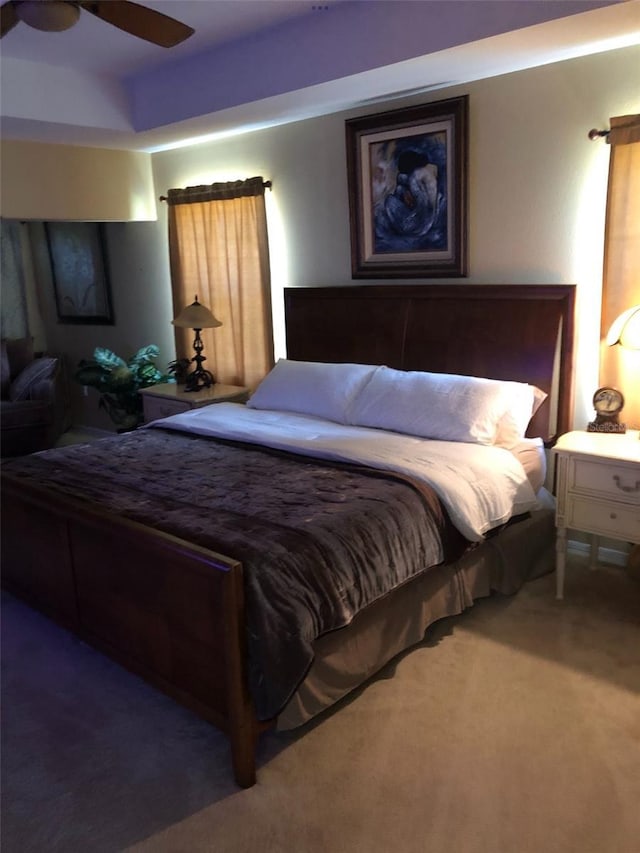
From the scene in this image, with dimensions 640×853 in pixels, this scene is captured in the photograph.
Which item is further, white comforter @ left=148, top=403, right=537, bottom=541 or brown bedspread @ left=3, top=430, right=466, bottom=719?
white comforter @ left=148, top=403, right=537, bottom=541

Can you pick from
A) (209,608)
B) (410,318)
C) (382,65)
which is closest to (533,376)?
(410,318)

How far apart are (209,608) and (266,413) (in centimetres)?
175

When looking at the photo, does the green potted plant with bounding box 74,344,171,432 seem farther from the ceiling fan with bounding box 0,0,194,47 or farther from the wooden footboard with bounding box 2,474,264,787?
the ceiling fan with bounding box 0,0,194,47

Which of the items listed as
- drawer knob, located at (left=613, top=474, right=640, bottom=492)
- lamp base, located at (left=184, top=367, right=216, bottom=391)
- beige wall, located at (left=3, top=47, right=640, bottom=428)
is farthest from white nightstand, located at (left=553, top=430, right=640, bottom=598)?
lamp base, located at (left=184, top=367, right=216, bottom=391)

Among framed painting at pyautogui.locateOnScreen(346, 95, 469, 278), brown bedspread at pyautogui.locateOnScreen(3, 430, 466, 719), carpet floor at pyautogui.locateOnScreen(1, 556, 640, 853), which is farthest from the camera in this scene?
framed painting at pyautogui.locateOnScreen(346, 95, 469, 278)

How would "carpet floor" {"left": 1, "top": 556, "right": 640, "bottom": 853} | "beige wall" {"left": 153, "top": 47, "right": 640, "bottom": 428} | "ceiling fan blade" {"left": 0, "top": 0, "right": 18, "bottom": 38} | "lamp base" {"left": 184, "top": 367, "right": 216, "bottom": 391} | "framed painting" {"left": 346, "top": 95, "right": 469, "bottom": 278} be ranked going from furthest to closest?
"lamp base" {"left": 184, "top": 367, "right": 216, "bottom": 391} → "framed painting" {"left": 346, "top": 95, "right": 469, "bottom": 278} → "beige wall" {"left": 153, "top": 47, "right": 640, "bottom": 428} → "ceiling fan blade" {"left": 0, "top": 0, "right": 18, "bottom": 38} → "carpet floor" {"left": 1, "top": 556, "right": 640, "bottom": 853}

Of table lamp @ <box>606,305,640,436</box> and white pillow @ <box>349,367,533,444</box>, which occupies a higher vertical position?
table lamp @ <box>606,305,640,436</box>

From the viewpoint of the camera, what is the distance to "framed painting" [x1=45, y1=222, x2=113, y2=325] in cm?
546

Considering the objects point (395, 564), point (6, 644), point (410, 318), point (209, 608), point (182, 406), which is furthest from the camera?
point (182, 406)

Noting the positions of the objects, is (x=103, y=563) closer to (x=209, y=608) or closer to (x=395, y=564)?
(x=209, y=608)

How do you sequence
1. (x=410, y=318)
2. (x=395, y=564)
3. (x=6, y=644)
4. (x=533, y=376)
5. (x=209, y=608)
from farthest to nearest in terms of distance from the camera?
(x=410, y=318) → (x=533, y=376) → (x=6, y=644) → (x=395, y=564) → (x=209, y=608)

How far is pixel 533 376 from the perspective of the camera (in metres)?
3.24

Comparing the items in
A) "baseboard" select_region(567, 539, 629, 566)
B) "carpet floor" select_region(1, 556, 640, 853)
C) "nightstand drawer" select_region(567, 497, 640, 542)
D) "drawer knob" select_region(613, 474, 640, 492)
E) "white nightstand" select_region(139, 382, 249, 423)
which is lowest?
"carpet floor" select_region(1, 556, 640, 853)

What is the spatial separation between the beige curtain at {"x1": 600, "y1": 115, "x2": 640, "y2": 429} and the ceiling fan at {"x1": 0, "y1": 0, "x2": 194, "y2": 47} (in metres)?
1.75
